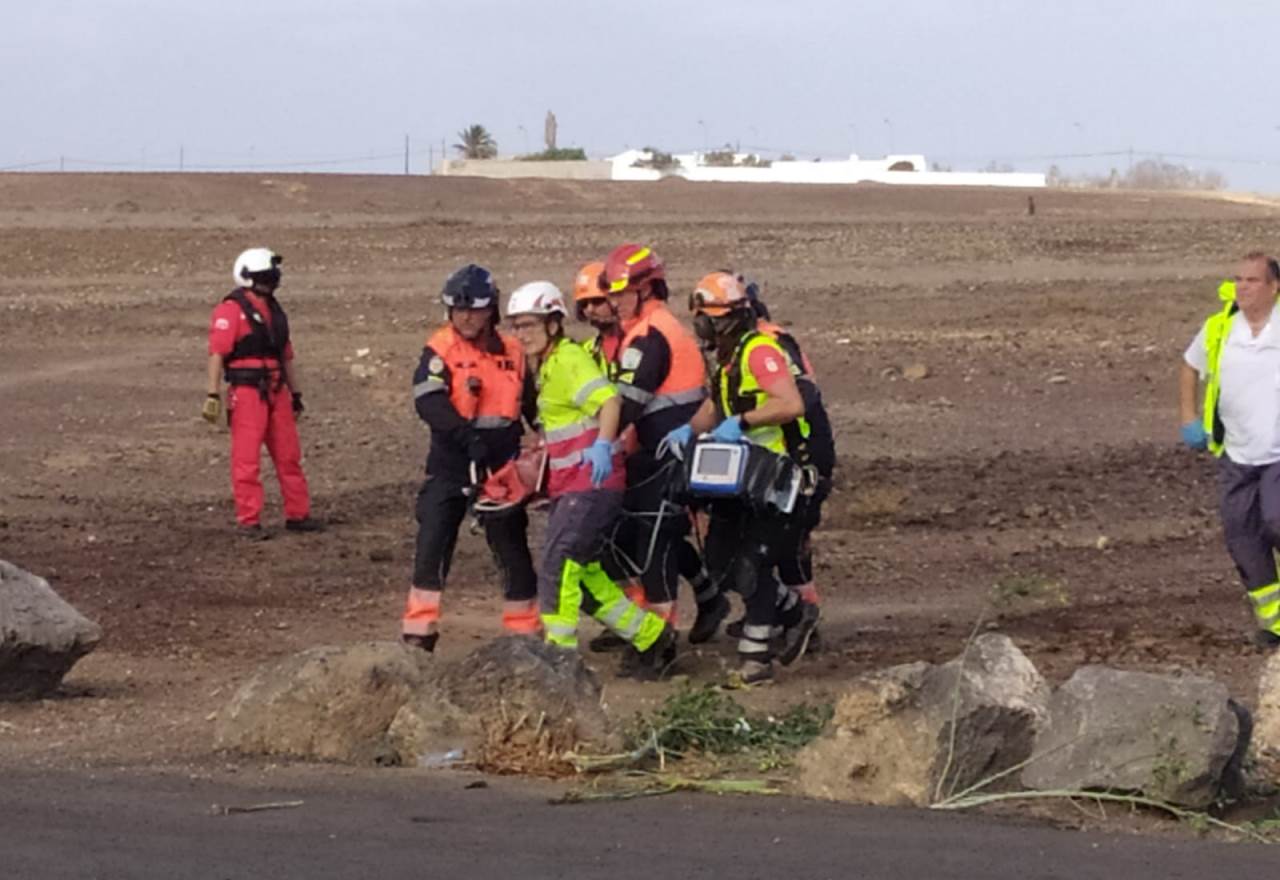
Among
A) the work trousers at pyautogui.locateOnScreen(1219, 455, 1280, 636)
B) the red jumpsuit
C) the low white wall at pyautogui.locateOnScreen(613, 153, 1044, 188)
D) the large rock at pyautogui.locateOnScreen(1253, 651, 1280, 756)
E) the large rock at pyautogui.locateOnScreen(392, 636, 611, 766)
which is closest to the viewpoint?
the large rock at pyautogui.locateOnScreen(392, 636, 611, 766)

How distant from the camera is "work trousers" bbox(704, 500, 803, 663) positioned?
11.4 meters

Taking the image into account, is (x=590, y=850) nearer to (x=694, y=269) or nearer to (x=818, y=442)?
(x=818, y=442)

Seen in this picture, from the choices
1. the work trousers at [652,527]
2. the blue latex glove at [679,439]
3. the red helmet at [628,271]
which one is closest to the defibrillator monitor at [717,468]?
the blue latex glove at [679,439]

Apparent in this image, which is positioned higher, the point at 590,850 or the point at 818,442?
the point at 818,442

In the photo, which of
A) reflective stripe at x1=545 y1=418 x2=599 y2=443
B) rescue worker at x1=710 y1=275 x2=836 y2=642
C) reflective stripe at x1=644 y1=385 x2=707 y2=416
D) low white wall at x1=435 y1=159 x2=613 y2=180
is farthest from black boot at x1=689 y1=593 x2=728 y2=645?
low white wall at x1=435 y1=159 x2=613 y2=180

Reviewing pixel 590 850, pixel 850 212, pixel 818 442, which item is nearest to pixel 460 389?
pixel 818 442

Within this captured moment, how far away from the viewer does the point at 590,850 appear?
782 centimetres

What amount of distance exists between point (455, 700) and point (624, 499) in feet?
7.93

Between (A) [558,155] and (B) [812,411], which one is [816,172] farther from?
(B) [812,411]

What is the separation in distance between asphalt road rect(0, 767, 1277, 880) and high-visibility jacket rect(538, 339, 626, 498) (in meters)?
2.44

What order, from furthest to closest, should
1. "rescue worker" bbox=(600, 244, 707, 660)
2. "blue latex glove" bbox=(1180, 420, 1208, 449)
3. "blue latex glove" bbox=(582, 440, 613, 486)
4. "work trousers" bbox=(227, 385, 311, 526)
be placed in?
"work trousers" bbox=(227, 385, 311, 526), "blue latex glove" bbox=(1180, 420, 1208, 449), "rescue worker" bbox=(600, 244, 707, 660), "blue latex glove" bbox=(582, 440, 613, 486)

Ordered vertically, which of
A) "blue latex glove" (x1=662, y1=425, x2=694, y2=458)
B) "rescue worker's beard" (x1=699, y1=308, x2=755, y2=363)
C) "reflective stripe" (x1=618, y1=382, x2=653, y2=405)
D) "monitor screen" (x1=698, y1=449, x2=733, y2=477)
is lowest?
"monitor screen" (x1=698, y1=449, x2=733, y2=477)

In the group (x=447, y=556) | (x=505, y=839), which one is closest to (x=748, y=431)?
(x=447, y=556)

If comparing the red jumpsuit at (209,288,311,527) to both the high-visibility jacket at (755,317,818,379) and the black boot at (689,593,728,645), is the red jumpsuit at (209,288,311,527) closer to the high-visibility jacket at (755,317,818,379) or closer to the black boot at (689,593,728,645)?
the black boot at (689,593,728,645)
